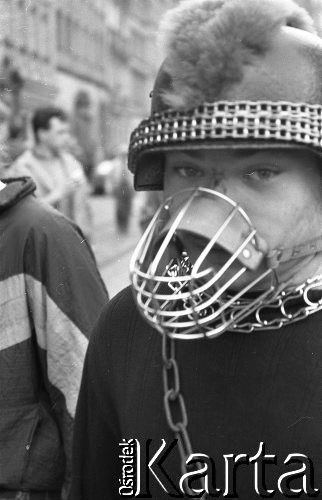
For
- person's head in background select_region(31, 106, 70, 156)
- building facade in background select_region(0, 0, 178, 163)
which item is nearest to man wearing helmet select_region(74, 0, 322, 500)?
person's head in background select_region(31, 106, 70, 156)

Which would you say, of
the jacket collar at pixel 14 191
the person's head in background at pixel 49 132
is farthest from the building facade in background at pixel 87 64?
the jacket collar at pixel 14 191

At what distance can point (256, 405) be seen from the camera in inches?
61.2

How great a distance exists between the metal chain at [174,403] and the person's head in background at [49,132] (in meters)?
5.88

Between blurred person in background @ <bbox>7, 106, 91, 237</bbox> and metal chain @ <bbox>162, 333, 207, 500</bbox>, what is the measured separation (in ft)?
16.8

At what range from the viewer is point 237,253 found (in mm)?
1444

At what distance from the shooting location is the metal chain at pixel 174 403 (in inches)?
62.3

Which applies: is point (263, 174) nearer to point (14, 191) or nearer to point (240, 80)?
point (240, 80)

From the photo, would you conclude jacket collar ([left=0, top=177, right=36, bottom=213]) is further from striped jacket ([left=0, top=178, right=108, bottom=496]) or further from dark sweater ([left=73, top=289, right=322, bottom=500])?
dark sweater ([left=73, top=289, right=322, bottom=500])

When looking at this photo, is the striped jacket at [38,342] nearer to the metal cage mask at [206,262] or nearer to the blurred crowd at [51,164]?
the metal cage mask at [206,262]

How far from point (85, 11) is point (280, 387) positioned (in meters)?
30.9

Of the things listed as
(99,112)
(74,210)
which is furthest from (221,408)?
(99,112)

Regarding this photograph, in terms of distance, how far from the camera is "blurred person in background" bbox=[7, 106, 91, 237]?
22.9 feet

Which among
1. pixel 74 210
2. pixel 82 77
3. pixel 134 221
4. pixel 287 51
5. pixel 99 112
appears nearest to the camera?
pixel 287 51

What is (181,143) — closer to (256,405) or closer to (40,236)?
(256,405)
